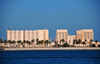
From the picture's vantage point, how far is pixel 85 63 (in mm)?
66625

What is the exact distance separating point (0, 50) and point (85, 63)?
10404cm

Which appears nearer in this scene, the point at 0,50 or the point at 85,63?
the point at 85,63

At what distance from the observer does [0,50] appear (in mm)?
164750
